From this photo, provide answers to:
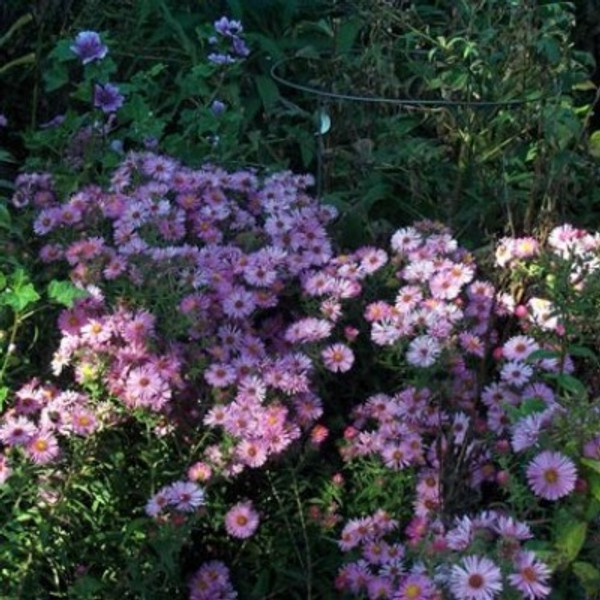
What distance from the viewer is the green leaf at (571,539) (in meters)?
1.71

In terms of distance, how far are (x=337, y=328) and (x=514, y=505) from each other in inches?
25.2

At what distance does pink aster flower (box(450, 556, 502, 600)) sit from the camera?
1.63 m

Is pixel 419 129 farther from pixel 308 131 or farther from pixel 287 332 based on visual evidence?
pixel 287 332

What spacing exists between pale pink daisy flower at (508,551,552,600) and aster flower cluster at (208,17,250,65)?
1772 millimetres

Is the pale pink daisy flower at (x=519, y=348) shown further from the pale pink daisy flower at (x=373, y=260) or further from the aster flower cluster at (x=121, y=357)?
the aster flower cluster at (x=121, y=357)

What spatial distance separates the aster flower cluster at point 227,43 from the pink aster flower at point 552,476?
5.39 ft

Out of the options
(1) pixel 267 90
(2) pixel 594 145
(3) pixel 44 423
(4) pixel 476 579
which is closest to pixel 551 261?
(4) pixel 476 579

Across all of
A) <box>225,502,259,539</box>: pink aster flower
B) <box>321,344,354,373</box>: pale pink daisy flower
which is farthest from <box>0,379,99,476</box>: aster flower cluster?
<box>321,344,354,373</box>: pale pink daisy flower

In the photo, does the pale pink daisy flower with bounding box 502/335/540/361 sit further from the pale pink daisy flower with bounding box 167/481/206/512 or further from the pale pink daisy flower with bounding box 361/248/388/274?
the pale pink daisy flower with bounding box 167/481/206/512

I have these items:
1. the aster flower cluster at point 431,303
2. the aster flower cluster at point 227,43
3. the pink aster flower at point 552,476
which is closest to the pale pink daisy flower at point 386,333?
the aster flower cluster at point 431,303

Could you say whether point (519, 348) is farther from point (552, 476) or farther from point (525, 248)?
point (552, 476)

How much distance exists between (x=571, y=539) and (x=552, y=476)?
0.30ft

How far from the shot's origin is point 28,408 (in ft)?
7.22

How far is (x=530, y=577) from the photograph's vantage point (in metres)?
1.65
